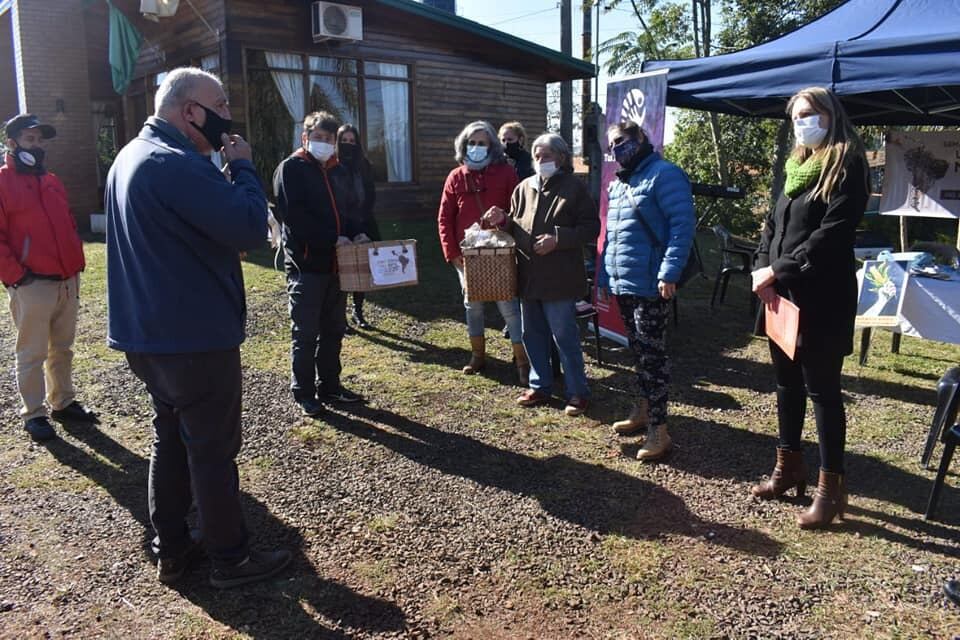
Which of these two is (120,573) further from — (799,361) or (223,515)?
(799,361)

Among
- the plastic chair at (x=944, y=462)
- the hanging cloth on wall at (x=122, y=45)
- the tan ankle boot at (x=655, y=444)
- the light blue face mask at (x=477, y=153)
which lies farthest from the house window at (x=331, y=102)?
the plastic chair at (x=944, y=462)

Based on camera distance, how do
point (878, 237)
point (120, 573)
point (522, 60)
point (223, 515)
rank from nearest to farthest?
point (223, 515) → point (120, 573) → point (878, 237) → point (522, 60)

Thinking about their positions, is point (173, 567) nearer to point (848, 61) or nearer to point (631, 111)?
point (631, 111)

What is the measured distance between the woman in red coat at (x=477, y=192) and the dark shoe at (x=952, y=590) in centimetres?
319

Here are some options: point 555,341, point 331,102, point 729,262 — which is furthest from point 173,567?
point 331,102

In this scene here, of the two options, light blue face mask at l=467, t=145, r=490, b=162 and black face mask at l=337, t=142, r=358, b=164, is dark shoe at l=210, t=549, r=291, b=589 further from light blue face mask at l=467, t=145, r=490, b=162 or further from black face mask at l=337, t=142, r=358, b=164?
black face mask at l=337, t=142, r=358, b=164

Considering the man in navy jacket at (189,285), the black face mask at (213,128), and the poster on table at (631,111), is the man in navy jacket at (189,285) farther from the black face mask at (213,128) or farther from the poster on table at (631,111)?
the poster on table at (631,111)


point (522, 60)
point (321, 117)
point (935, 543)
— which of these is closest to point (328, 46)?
point (522, 60)

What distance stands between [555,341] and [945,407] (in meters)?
2.32

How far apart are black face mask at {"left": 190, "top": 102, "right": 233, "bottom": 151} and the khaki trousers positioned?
7.74 feet

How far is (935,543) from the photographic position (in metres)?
3.31

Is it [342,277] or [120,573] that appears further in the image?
[342,277]

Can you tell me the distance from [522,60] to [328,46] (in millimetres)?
4167

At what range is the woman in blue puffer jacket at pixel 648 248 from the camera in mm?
3943
